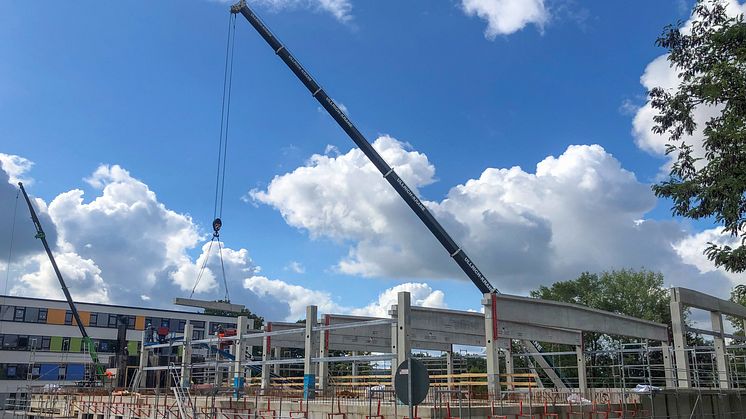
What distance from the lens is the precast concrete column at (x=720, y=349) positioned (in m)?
26.4

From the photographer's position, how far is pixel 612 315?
2703 cm

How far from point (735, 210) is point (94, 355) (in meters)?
55.8

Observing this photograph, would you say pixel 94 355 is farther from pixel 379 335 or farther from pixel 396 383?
pixel 396 383

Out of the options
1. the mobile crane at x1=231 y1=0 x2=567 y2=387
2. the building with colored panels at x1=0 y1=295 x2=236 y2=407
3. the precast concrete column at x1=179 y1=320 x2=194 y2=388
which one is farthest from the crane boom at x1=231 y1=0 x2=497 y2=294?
the building with colored panels at x1=0 y1=295 x2=236 y2=407

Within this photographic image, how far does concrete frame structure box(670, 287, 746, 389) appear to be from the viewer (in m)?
24.3

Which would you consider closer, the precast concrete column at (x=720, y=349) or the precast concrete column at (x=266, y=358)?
the precast concrete column at (x=720, y=349)

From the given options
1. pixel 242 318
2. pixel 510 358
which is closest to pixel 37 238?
pixel 242 318

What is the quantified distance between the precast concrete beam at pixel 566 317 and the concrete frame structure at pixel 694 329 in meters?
2.49

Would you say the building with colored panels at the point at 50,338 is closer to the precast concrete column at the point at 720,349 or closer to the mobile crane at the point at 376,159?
the mobile crane at the point at 376,159

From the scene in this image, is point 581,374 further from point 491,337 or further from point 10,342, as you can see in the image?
point 10,342

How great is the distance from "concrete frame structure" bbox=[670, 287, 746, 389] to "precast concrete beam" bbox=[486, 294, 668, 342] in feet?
A: 8.16

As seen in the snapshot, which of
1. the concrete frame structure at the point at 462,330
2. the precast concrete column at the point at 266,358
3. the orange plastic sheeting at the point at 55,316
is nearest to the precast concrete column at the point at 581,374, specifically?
the concrete frame structure at the point at 462,330

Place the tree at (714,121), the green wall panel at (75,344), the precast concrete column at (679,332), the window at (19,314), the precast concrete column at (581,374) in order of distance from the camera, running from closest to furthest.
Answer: the tree at (714,121) < the precast concrete column at (679,332) < the precast concrete column at (581,374) < the window at (19,314) < the green wall panel at (75,344)

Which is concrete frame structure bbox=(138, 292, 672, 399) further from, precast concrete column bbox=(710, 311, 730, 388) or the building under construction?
precast concrete column bbox=(710, 311, 730, 388)
